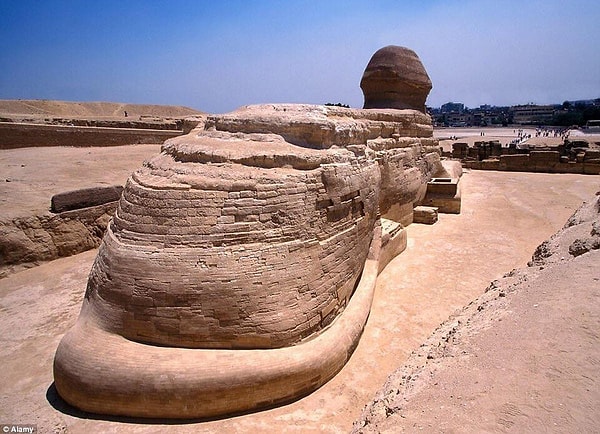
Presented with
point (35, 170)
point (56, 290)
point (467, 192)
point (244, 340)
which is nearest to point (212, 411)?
point (244, 340)

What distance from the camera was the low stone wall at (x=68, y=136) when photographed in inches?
580

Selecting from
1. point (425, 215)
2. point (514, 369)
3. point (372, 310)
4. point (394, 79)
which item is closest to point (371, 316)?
point (372, 310)

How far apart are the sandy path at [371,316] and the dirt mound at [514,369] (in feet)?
4.27

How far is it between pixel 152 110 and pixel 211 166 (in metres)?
33.7

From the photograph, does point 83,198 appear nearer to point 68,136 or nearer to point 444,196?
point 68,136

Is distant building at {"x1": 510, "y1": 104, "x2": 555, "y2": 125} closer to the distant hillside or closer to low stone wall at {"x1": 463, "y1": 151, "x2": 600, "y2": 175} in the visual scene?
low stone wall at {"x1": 463, "y1": 151, "x2": 600, "y2": 175}

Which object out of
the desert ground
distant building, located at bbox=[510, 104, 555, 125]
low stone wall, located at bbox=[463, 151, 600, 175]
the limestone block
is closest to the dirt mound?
the desert ground

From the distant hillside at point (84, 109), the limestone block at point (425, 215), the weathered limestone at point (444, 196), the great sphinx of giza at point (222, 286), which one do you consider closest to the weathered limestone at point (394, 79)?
the weathered limestone at point (444, 196)

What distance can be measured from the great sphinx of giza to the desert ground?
0.85 feet

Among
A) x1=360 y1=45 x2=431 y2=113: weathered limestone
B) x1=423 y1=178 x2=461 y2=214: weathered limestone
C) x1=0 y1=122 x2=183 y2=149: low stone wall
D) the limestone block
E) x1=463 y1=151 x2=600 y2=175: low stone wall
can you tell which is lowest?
the limestone block

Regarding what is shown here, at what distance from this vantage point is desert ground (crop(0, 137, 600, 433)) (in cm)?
319

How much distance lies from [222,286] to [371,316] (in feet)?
9.86

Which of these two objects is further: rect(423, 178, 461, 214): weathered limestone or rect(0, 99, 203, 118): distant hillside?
rect(0, 99, 203, 118): distant hillside

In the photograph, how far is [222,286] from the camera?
4258 millimetres
